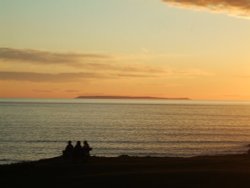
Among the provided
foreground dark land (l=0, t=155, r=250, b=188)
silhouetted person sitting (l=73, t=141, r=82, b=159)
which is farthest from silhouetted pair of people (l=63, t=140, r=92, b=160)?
foreground dark land (l=0, t=155, r=250, b=188)

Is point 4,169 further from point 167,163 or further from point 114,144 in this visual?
point 114,144

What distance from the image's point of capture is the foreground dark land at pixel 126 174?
20078 millimetres

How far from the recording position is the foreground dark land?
65.9 ft

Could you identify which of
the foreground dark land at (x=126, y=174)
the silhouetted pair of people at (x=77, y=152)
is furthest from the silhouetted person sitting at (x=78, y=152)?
the foreground dark land at (x=126, y=174)

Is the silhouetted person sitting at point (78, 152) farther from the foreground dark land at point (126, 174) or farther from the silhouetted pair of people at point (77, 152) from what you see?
the foreground dark land at point (126, 174)

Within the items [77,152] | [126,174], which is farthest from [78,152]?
[126,174]

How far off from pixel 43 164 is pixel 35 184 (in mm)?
6420

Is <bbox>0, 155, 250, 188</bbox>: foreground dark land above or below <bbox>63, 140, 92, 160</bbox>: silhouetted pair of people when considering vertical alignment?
below

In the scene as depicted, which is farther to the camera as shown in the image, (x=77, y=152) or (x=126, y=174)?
(x=77, y=152)

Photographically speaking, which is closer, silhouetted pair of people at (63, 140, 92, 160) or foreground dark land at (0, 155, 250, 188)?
foreground dark land at (0, 155, 250, 188)

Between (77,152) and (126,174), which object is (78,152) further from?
(126,174)

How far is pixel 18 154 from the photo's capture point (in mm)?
67062

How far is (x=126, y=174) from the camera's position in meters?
22.3

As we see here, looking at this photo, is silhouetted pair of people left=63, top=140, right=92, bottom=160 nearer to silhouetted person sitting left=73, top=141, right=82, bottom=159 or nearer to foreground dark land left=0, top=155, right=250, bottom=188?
silhouetted person sitting left=73, top=141, right=82, bottom=159
